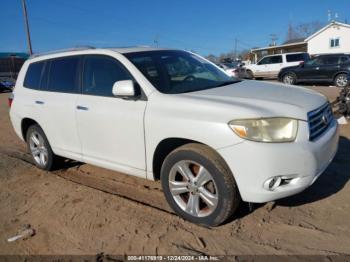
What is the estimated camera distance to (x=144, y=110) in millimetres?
3691

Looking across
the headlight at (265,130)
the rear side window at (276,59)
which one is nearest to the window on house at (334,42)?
the rear side window at (276,59)

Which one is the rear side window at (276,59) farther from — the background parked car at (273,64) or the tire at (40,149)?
the tire at (40,149)

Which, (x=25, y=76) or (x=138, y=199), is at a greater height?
(x=25, y=76)

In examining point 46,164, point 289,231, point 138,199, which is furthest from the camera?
point 46,164

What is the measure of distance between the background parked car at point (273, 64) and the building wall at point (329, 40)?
829 inches

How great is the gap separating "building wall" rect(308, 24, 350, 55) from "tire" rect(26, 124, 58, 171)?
40449 millimetres

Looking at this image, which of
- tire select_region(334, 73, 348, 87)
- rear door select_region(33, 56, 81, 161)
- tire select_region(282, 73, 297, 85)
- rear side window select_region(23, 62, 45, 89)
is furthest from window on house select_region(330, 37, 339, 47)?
rear door select_region(33, 56, 81, 161)

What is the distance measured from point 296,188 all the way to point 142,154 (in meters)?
1.63

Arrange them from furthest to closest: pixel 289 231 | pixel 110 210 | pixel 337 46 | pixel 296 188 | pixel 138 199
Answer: pixel 337 46 → pixel 138 199 → pixel 110 210 → pixel 289 231 → pixel 296 188

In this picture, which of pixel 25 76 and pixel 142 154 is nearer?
pixel 142 154

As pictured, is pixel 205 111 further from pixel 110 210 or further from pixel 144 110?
pixel 110 210

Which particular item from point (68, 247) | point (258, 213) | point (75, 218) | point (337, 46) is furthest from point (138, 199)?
point (337, 46)

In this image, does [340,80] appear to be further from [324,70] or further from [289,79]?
[289,79]

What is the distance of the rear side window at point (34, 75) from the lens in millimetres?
5403
